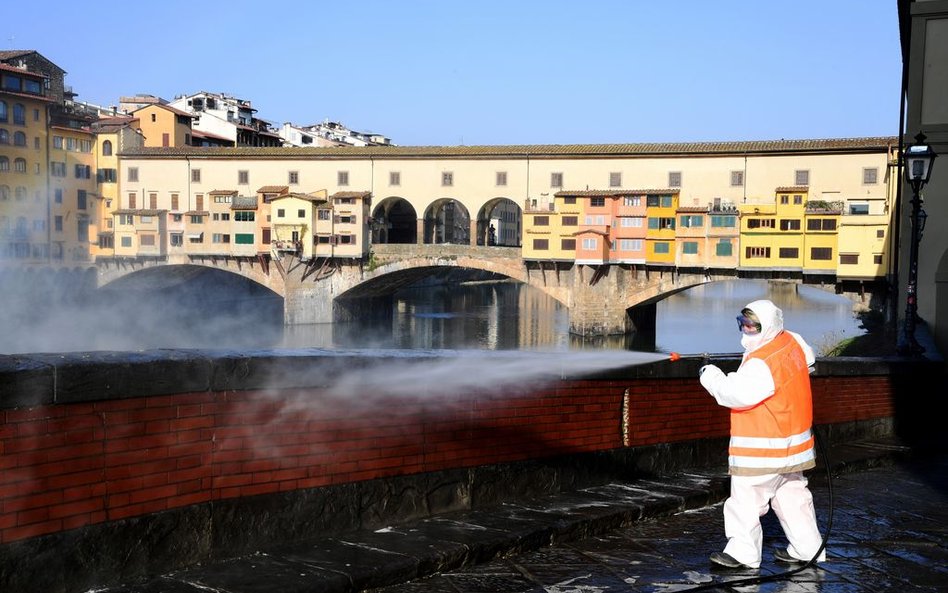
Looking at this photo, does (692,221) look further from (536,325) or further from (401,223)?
(401,223)

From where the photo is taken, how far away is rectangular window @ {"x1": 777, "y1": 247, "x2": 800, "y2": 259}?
45031 millimetres

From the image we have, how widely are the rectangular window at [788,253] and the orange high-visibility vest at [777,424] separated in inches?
1664

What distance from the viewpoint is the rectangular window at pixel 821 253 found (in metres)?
43.8

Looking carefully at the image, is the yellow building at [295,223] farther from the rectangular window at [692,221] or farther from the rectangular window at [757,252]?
the rectangular window at [757,252]

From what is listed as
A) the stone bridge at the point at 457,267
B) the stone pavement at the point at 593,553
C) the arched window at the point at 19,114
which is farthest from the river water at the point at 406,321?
the stone pavement at the point at 593,553

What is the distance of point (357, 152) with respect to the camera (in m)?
56.2

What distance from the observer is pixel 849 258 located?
139 ft

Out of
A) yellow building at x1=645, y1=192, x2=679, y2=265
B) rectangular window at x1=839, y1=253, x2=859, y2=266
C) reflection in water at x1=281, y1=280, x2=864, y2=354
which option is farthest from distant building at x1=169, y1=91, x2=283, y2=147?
rectangular window at x1=839, y1=253, x2=859, y2=266

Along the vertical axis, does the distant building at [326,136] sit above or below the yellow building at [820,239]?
above

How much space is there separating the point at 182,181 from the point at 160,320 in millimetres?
11295

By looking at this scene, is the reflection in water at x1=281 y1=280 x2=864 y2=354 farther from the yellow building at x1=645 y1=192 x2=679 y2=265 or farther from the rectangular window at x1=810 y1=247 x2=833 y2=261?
the yellow building at x1=645 y1=192 x2=679 y2=265

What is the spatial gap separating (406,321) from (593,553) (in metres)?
51.5

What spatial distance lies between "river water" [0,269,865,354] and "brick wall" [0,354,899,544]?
22031 mm

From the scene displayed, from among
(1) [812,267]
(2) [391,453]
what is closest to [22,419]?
(2) [391,453]
